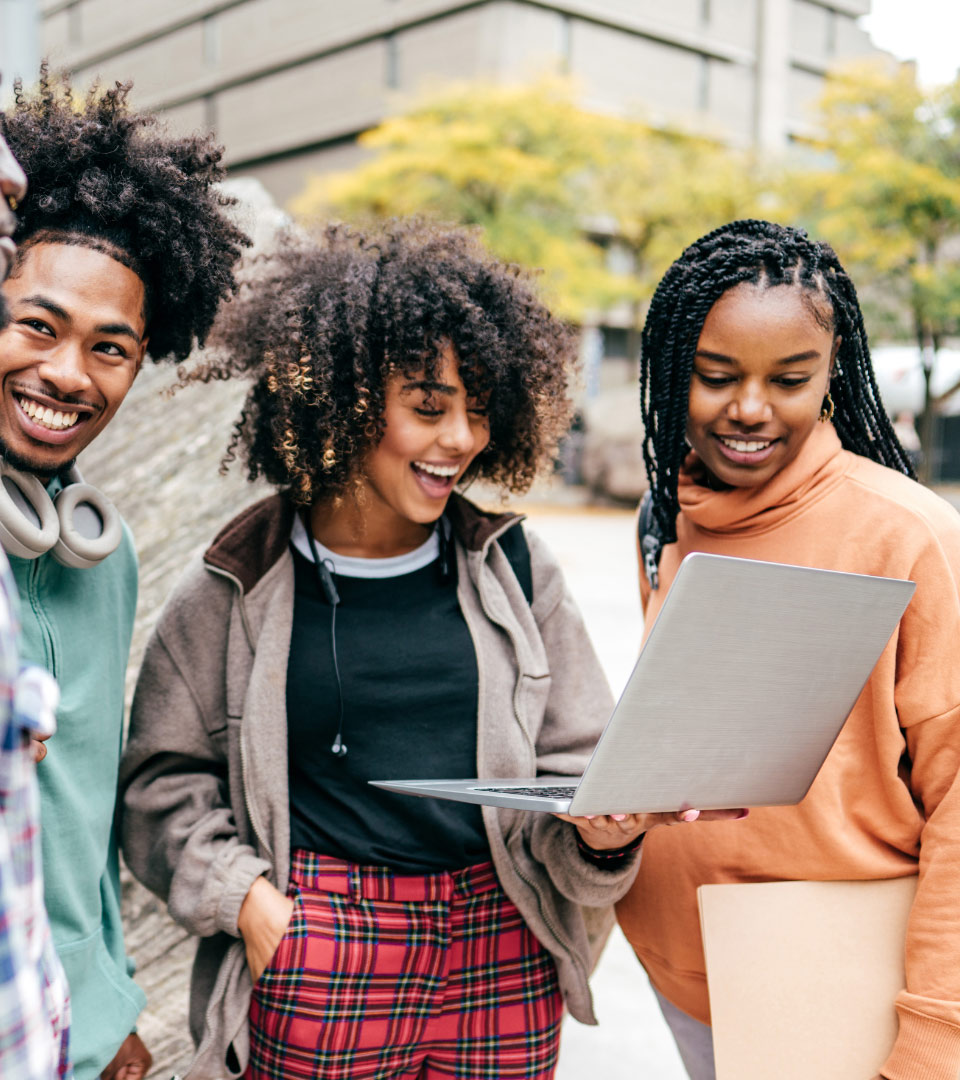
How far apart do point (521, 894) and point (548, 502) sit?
16153mm

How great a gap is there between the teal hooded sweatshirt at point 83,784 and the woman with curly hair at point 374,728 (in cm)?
12

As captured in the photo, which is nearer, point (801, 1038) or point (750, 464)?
point (801, 1038)

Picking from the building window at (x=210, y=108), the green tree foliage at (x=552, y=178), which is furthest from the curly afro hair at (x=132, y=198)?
the building window at (x=210, y=108)

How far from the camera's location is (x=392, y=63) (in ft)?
96.0

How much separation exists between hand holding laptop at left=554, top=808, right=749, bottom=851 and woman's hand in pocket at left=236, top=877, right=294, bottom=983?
0.47 meters

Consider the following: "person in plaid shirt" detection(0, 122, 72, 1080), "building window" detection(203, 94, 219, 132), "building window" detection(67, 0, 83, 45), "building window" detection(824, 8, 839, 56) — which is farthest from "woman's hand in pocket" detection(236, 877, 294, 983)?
"building window" detection(67, 0, 83, 45)

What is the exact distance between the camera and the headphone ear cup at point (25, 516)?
1.43 m

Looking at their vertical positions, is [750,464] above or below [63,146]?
below

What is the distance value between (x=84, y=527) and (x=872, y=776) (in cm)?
121

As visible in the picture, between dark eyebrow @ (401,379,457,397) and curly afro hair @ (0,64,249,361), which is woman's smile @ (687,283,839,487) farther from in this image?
curly afro hair @ (0,64,249,361)

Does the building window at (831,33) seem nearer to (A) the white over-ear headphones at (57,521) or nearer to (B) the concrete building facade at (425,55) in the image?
(B) the concrete building facade at (425,55)

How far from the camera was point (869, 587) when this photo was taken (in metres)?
1.41

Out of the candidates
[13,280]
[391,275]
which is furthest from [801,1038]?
[13,280]

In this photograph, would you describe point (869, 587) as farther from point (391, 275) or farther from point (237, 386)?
point (237, 386)
